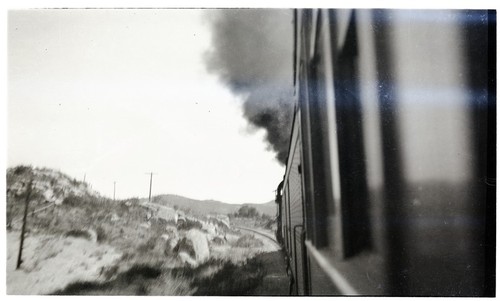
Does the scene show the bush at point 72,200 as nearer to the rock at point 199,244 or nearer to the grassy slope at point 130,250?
the grassy slope at point 130,250

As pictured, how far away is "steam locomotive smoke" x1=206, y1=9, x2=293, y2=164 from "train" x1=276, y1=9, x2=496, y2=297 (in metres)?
0.09

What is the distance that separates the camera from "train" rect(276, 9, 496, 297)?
1928 mm

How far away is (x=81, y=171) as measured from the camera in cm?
277

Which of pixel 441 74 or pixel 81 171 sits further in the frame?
pixel 81 171

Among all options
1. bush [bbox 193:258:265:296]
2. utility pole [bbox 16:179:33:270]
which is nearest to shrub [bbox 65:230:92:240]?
utility pole [bbox 16:179:33:270]

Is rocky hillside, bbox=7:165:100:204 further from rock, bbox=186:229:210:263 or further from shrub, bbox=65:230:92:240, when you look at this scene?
rock, bbox=186:229:210:263

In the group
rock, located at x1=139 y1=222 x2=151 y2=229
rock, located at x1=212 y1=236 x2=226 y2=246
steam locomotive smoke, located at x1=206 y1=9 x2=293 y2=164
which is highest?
steam locomotive smoke, located at x1=206 y1=9 x2=293 y2=164

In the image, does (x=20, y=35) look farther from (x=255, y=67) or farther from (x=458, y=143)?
(x=458, y=143)

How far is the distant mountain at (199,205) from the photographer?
2.69 meters

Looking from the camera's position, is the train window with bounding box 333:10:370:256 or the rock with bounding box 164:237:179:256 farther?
the rock with bounding box 164:237:179:256

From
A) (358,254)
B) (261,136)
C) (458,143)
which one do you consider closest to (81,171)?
(261,136)

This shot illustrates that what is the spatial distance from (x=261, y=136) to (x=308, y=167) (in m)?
0.42

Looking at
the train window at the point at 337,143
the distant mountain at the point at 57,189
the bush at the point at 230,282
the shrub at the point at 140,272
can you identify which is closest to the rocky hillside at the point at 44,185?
the distant mountain at the point at 57,189

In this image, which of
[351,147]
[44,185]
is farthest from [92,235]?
[351,147]
